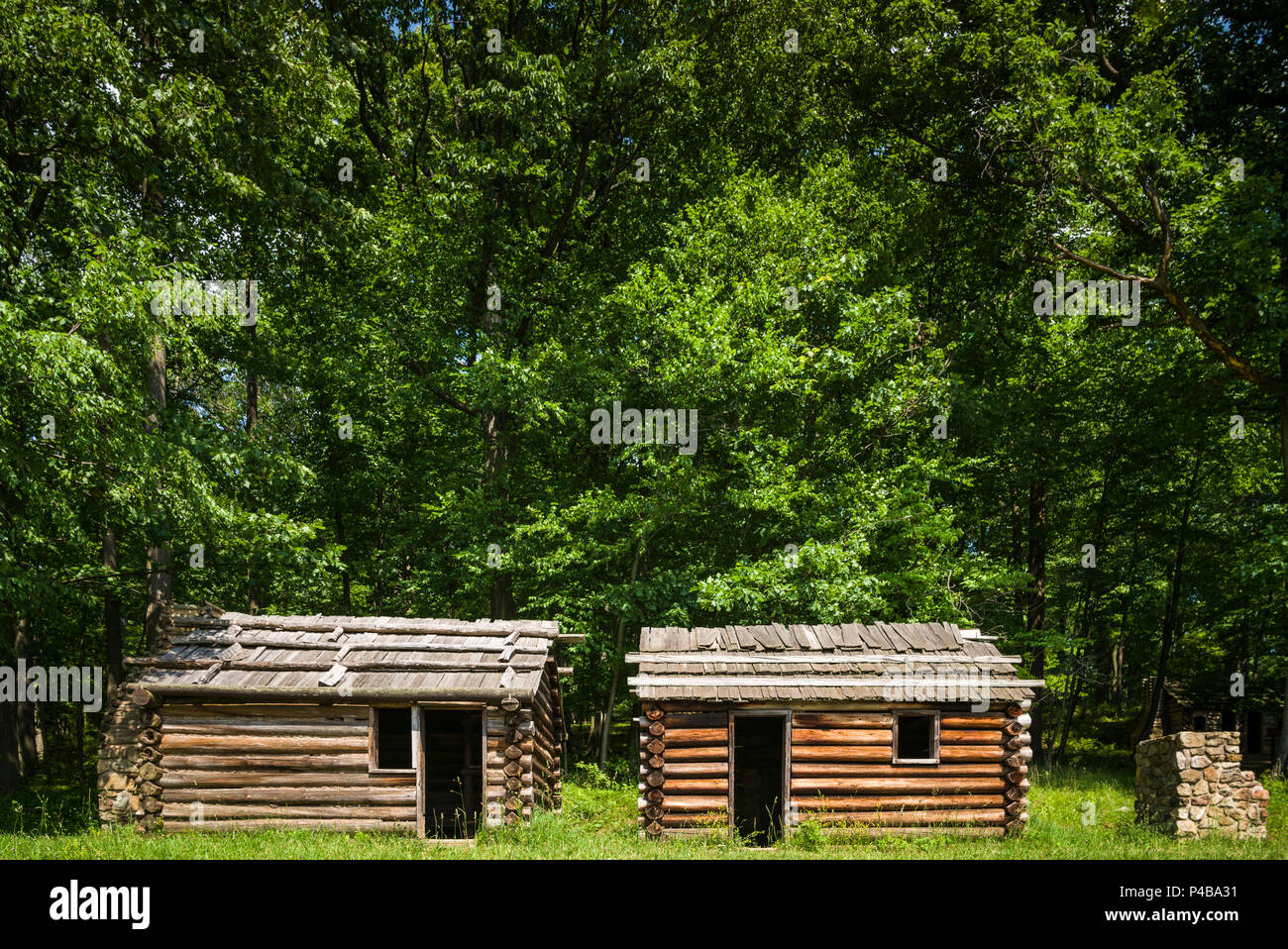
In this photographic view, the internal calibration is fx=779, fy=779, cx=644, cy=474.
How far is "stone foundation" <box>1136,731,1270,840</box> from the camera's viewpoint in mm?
12898

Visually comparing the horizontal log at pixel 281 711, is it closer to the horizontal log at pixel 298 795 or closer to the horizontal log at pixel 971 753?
the horizontal log at pixel 298 795

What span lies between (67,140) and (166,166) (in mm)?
1820

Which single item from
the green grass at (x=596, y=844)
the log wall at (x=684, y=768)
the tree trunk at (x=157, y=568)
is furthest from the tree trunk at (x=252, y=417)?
the log wall at (x=684, y=768)

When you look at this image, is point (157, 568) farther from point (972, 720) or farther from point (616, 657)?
point (972, 720)

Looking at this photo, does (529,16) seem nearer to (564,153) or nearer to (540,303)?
(564,153)

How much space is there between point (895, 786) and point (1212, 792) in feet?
17.2

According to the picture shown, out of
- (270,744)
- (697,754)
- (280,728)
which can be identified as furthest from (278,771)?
(697,754)

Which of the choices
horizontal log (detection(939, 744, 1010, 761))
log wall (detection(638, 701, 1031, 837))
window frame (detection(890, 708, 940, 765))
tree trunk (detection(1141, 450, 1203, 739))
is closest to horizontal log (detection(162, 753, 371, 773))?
log wall (detection(638, 701, 1031, 837))

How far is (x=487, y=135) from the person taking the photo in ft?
73.0

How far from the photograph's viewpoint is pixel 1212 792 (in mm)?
13055

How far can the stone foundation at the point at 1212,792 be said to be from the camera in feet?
42.3

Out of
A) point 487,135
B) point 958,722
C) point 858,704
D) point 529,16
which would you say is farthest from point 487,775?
point 529,16

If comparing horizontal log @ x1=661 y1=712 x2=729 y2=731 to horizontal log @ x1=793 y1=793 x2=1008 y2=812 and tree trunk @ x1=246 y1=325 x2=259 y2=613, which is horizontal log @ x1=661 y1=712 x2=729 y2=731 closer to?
horizontal log @ x1=793 y1=793 x2=1008 y2=812

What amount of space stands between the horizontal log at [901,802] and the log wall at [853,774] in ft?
0.05
